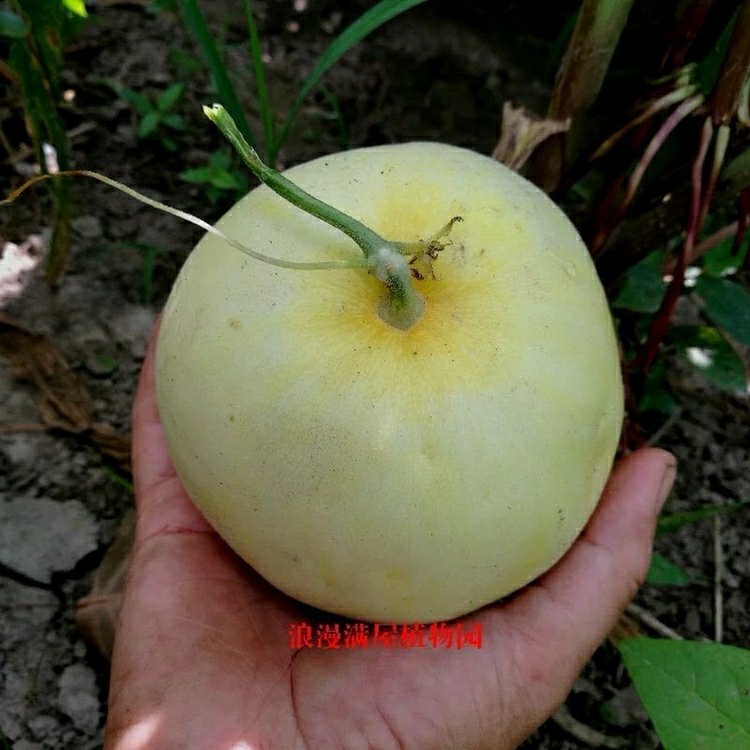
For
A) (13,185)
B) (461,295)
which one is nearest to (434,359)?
(461,295)

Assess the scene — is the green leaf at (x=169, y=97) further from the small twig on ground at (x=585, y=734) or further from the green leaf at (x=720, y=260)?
the small twig on ground at (x=585, y=734)

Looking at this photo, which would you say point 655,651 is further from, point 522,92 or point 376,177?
point 522,92

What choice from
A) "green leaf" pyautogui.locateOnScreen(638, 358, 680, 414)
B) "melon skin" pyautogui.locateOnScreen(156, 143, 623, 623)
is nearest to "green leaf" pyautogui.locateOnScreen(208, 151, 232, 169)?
"melon skin" pyautogui.locateOnScreen(156, 143, 623, 623)

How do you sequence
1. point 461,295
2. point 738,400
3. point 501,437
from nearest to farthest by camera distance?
point 501,437 → point 461,295 → point 738,400

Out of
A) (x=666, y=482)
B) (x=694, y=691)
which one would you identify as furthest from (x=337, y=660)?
(x=666, y=482)

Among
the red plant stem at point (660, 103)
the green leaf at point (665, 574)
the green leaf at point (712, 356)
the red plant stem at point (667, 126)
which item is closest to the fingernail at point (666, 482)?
the green leaf at point (665, 574)

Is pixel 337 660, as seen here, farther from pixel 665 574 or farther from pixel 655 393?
pixel 655 393
